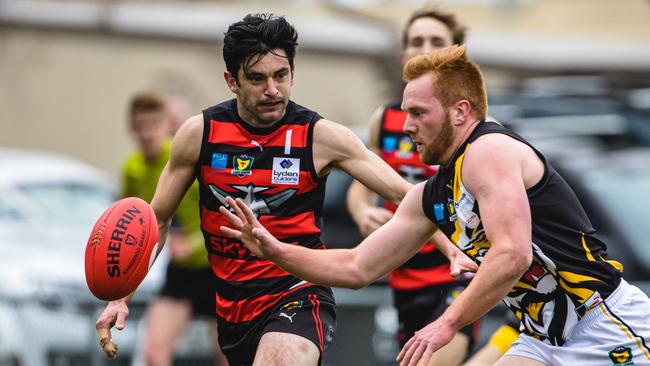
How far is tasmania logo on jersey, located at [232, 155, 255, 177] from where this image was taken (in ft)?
20.4

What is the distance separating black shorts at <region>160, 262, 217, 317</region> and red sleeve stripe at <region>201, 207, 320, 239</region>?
10.7ft

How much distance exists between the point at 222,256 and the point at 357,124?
18.6 metres

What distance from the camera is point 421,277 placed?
7629 millimetres

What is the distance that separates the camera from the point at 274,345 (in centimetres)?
592

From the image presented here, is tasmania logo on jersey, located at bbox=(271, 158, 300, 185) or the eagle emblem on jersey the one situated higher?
tasmania logo on jersey, located at bbox=(271, 158, 300, 185)

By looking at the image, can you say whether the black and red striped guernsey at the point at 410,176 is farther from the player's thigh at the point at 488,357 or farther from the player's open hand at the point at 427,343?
the player's open hand at the point at 427,343

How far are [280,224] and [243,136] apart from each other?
47cm

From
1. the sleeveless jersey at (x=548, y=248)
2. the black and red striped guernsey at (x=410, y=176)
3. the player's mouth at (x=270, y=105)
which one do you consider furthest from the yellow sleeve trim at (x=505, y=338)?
the player's mouth at (x=270, y=105)

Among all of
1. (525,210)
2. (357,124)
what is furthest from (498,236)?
(357,124)

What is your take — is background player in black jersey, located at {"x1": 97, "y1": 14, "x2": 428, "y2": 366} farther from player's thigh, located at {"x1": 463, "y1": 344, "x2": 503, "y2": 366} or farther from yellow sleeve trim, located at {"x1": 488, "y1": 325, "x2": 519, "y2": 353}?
yellow sleeve trim, located at {"x1": 488, "y1": 325, "x2": 519, "y2": 353}

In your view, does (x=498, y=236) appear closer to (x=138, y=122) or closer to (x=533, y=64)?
(x=138, y=122)

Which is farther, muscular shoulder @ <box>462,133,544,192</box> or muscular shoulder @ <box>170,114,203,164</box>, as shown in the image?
muscular shoulder @ <box>170,114,203,164</box>

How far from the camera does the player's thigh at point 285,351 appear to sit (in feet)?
19.2

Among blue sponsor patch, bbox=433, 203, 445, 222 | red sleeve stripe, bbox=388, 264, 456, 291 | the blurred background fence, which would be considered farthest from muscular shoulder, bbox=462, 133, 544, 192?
the blurred background fence
